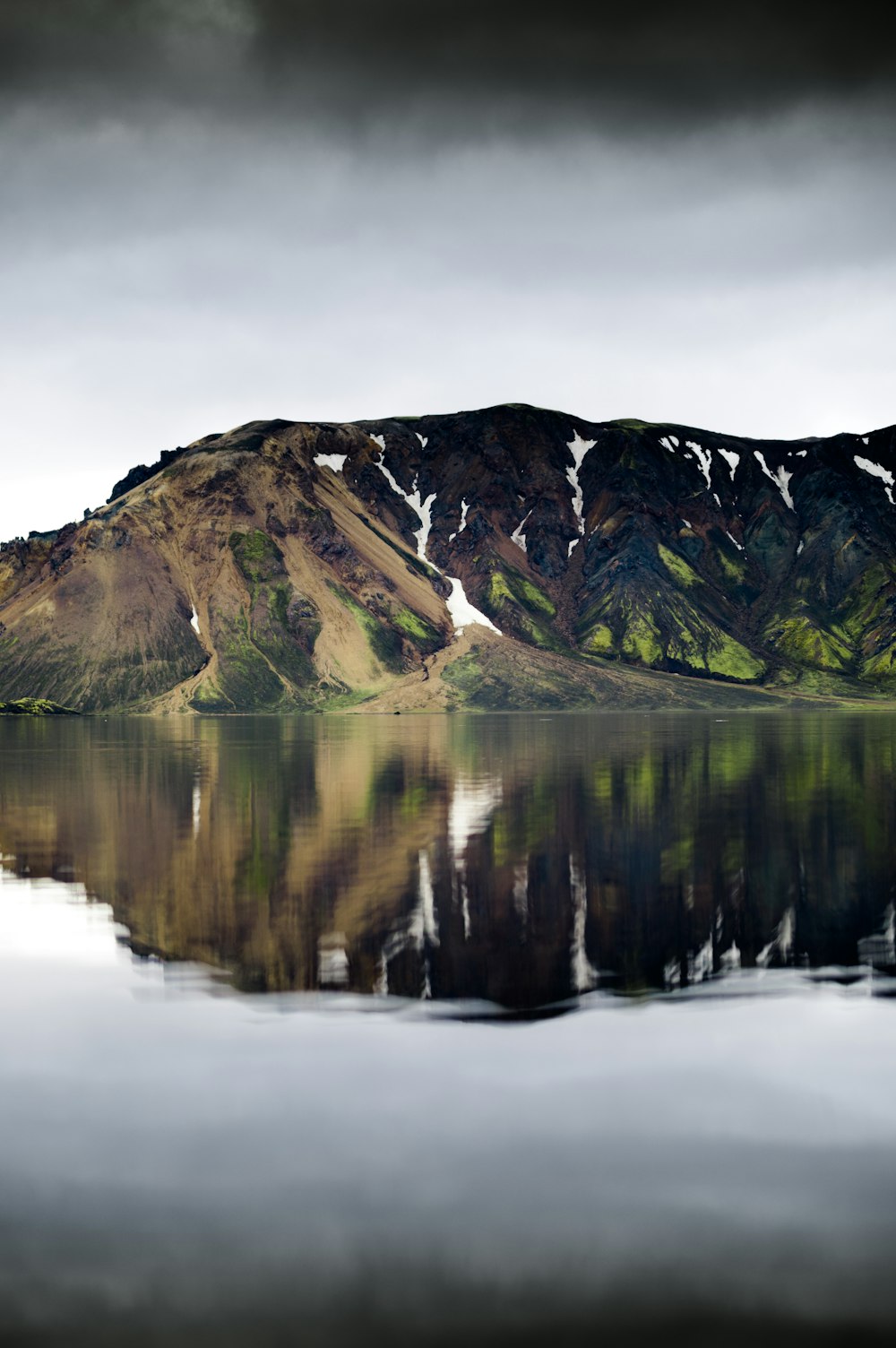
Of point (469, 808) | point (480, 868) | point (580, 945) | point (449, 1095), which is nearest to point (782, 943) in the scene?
point (580, 945)

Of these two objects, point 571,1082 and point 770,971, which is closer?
point 571,1082

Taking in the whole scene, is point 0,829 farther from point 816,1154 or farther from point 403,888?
point 816,1154

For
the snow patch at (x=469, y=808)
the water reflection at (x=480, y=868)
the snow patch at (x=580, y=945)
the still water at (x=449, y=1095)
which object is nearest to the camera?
the still water at (x=449, y=1095)

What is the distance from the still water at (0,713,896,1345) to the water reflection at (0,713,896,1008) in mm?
167

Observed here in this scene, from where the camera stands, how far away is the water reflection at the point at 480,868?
22234 mm

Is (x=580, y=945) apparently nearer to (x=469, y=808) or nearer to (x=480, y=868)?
(x=480, y=868)

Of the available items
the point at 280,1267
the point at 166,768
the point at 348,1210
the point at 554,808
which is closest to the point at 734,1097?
the point at 348,1210

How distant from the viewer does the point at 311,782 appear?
63.1 m

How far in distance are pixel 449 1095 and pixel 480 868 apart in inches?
690

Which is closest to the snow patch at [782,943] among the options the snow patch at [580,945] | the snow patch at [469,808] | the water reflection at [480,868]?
→ the water reflection at [480,868]

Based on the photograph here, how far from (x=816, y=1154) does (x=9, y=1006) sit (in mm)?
13386

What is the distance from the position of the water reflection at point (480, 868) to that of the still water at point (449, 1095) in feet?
0.55

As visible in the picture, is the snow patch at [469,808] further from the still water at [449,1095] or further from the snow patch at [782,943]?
the snow patch at [782,943]

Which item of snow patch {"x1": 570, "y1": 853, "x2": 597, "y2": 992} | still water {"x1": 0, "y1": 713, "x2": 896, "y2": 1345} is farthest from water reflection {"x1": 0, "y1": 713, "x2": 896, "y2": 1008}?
still water {"x1": 0, "y1": 713, "x2": 896, "y2": 1345}
